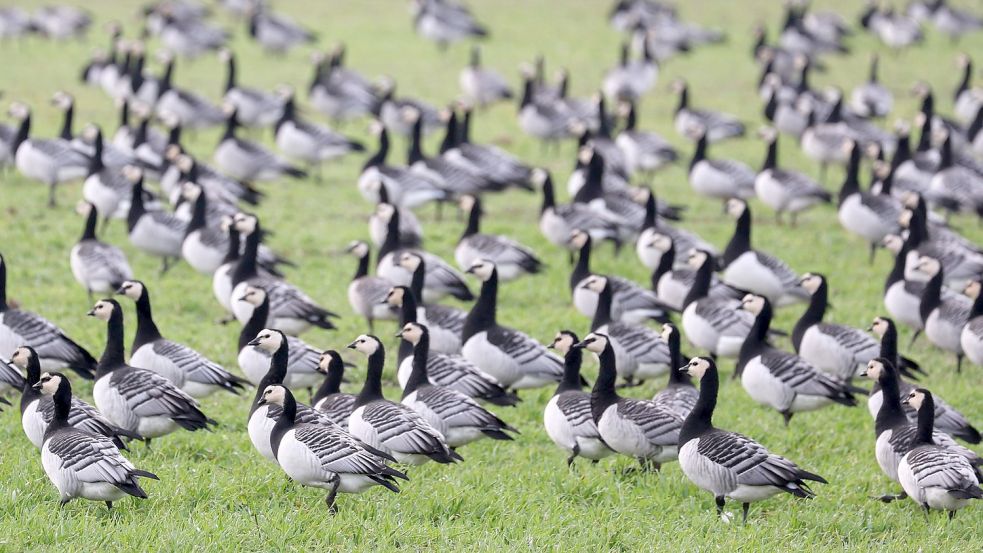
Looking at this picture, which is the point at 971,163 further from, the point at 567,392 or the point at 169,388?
the point at 169,388

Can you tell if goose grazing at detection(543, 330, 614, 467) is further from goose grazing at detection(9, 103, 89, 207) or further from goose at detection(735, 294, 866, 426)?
goose grazing at detection(9, 103, 89, 207)

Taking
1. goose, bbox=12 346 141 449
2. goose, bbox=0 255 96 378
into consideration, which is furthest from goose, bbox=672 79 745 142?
goose, bbox=12 346 141 449

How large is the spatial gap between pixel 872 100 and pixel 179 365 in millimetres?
18036

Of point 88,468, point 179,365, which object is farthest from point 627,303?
point 88,468

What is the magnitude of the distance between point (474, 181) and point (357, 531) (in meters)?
10.7

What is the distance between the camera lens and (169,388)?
9.55 m

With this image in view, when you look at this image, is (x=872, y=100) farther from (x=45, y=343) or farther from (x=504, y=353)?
(x=45, y=343)

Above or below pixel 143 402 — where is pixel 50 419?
above

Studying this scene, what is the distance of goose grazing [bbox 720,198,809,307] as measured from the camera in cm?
1432

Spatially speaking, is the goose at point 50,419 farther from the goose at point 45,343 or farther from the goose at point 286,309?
the goose at point 286,309

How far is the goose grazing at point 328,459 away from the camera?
27.3 feet

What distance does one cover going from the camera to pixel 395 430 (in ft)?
29.9

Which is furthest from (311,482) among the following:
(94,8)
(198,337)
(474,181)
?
(94,8)

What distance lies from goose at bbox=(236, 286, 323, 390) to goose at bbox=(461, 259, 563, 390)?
4.81 ft
